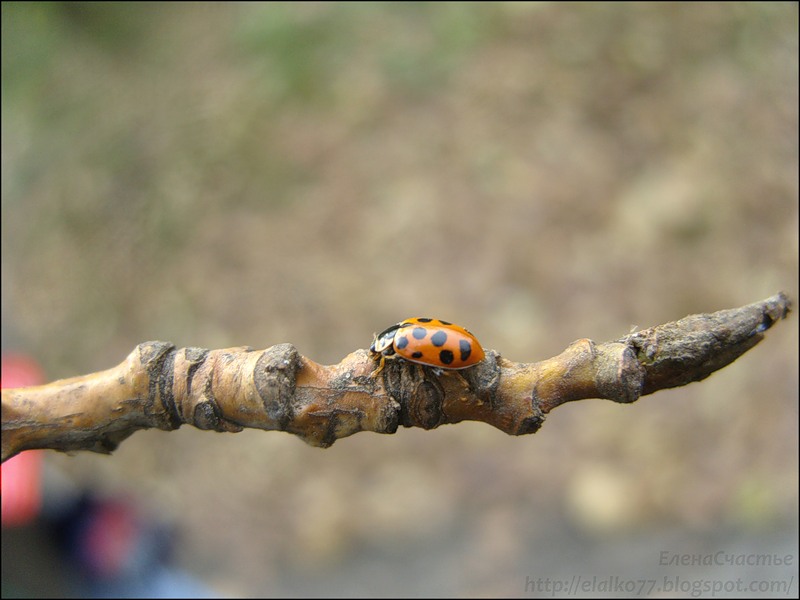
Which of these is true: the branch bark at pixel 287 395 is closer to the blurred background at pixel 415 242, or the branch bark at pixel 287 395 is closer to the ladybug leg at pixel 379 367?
the ladybug leg at pixel 379 367

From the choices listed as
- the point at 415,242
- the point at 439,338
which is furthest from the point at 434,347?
the point at 415,242

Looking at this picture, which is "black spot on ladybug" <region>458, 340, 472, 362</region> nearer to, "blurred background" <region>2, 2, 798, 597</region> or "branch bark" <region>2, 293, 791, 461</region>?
"branch bark" <region>2, 293, 791, 461</region>

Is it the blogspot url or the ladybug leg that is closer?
the ladybug leg

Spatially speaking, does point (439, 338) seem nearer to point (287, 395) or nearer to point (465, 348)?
point (465, 348)

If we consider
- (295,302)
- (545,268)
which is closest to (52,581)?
(295,302)

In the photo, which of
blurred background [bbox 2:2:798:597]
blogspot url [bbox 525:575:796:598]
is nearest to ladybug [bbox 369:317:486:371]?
blogspot url [bbox 525:575:796:598]

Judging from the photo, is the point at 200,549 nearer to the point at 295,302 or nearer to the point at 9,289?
the point at 295,302
